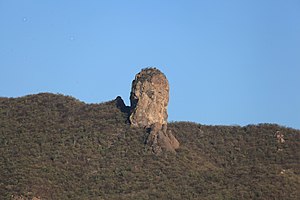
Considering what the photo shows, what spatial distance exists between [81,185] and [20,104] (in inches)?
901

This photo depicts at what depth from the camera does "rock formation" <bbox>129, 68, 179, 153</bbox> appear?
70.6 m

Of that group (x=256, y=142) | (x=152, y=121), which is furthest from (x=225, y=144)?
(x=152, y=121)

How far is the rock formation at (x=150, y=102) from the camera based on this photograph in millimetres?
70625

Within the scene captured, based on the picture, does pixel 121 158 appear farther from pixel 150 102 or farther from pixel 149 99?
pixel 149 99


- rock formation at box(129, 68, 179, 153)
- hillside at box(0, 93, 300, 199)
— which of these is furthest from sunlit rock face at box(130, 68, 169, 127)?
hillside at box(0, 93, 300, 199)

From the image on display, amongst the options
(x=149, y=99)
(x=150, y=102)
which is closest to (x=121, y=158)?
(x=150, y=102)

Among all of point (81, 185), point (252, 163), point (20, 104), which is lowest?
point (81, 185)

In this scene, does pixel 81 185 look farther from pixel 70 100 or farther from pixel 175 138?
pixel 70 100

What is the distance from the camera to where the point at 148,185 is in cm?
5959

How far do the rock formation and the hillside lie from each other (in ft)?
3.63

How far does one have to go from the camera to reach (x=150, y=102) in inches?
2798

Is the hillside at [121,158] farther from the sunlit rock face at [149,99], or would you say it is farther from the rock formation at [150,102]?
the sunlit rock face at [149,99]

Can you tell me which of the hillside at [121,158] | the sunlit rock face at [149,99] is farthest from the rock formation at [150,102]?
the hillside at [121,158]

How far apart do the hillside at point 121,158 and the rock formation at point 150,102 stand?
43.5 inches
